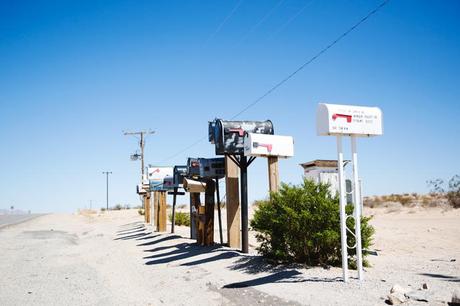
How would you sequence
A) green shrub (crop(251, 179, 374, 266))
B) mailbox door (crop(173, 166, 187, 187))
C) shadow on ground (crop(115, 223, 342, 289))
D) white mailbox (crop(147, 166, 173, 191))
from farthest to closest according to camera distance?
1. white mailbox (crop(147, 166, 173, 191))
2. mailbox door (crop(173, 166, 187, 187))
3. green shrub (crop(251, 179, 374, 266))
4. shadow on ground (crop(115, 223, 342, 289))

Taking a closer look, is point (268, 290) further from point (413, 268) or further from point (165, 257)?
point (165, 257)

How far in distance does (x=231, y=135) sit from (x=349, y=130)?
420 centimetres

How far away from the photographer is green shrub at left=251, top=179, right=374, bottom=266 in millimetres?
7773

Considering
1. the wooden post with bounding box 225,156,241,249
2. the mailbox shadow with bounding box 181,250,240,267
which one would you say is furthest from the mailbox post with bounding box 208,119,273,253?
the wooden post with bounding box 225,156,241,249

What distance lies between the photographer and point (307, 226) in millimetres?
7848

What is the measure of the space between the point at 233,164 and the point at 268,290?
17.9ft

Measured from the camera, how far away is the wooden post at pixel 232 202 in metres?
11.4

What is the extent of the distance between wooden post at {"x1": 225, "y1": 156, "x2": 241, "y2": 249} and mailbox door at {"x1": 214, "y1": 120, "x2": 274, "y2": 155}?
1065 millimetres

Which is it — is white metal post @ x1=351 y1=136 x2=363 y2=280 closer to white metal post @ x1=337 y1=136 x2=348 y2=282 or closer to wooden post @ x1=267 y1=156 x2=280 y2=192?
white metal post @ x1=337 y1=136 x2=348 y2=282

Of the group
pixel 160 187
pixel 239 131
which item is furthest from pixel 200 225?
pixel 160 187

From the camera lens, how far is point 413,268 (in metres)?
8.12

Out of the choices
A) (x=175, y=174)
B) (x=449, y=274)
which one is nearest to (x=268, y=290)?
(x=449, y=274)

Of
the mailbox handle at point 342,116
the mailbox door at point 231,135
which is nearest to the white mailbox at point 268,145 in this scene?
the mailbox door at point 231,135

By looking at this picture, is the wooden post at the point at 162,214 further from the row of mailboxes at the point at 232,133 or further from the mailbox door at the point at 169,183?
the row of mailboxes at the point at 232,133
